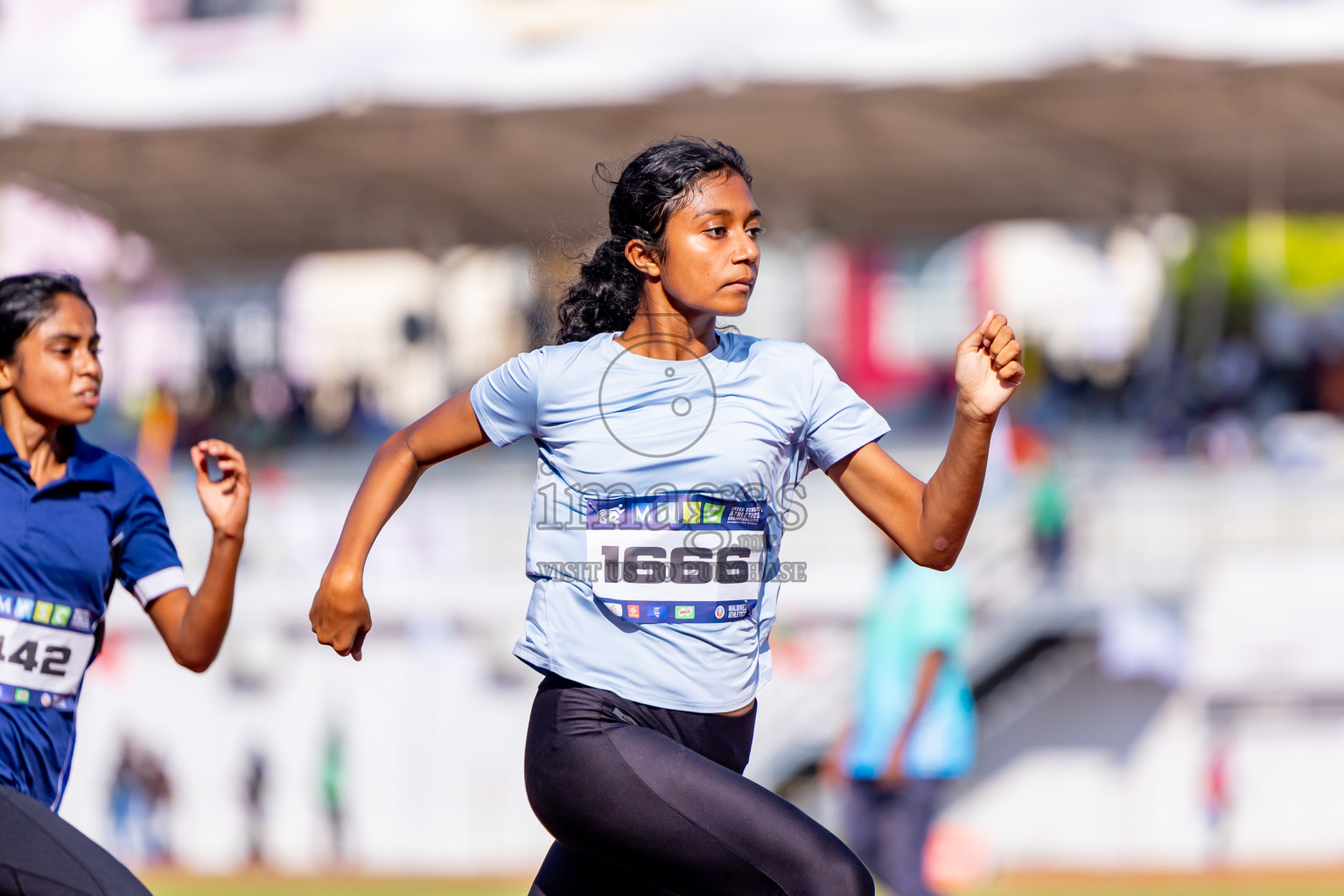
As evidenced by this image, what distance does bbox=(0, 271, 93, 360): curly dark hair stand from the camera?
3689 millimetres

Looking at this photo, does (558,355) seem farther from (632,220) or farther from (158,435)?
(158,435)

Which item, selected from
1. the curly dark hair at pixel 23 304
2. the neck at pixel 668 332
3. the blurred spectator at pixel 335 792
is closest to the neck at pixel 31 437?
the curly dark hair at pixel 23 304

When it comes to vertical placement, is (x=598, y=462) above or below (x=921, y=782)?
above

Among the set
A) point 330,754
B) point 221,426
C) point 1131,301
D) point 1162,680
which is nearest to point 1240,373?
point 1131,301

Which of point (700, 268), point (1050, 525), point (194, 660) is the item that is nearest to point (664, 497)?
point (700, 268)

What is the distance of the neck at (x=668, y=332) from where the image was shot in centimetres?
321

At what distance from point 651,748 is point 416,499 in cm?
1208

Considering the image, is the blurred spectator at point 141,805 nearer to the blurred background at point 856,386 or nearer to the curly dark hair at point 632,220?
the blurred background at point 856,386

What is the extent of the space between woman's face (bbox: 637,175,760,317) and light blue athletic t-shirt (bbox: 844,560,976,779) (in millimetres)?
3691

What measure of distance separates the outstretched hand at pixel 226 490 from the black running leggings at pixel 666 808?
92 centimetres

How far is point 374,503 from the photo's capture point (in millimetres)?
3211

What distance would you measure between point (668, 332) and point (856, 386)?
16212 mm

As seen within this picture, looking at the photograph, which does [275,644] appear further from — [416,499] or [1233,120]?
[1233,120]

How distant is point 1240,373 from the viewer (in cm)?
1516
